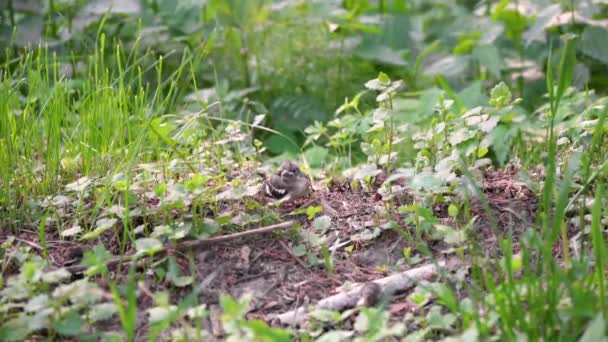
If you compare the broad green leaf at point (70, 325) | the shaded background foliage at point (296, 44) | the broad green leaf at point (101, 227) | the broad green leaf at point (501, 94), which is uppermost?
the broad green leaf at point (501, 94)

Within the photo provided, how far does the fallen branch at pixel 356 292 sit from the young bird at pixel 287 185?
43 cm

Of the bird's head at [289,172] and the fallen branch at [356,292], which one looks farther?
the bird's head at [289,172]

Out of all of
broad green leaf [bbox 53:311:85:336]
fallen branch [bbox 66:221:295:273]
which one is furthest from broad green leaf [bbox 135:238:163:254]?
broad green leaf [bbox 53:311:85:336]

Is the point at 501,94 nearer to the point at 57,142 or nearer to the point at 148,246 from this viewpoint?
the point at 148,246

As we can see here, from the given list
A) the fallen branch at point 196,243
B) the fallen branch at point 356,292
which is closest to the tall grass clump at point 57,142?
the fallen branch at point 196,243

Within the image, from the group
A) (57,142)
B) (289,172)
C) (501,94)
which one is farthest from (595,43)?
(57,142)

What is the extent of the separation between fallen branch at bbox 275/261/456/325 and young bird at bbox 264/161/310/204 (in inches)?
17.1

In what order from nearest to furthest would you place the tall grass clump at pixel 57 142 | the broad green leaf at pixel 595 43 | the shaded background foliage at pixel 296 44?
the tall grass clump at pixel 57 142, the broad green leaf at pixel 595 43, the shaded background foliage at pixel 296 44

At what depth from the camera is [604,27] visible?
11.3ft

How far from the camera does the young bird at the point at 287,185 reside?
6.97 feet

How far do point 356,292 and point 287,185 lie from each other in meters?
0.50

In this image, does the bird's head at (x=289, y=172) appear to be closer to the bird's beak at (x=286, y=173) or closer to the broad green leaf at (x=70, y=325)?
the bird's beak at (x=286, y=173)

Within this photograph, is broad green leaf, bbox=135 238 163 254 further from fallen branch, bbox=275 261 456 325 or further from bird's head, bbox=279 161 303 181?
bird's head, bbox=279 161 303 181

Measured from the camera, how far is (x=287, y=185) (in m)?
2.13
